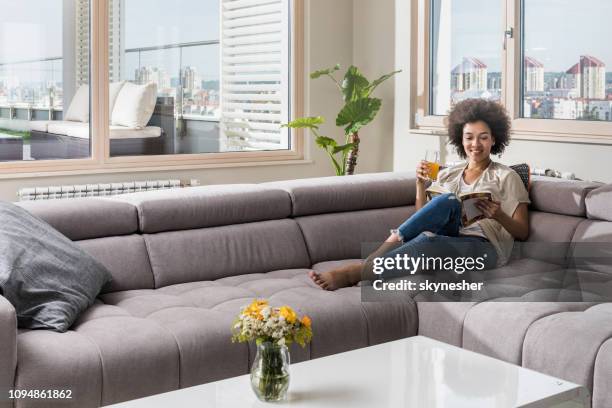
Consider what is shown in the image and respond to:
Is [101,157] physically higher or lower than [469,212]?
higher

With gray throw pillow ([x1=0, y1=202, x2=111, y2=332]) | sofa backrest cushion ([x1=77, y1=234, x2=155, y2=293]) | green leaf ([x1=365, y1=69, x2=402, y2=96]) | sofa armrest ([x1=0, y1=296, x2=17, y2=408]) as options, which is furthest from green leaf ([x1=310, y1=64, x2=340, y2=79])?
sofa armrest ([x1=0, y1=296, x2=17, y2=408])

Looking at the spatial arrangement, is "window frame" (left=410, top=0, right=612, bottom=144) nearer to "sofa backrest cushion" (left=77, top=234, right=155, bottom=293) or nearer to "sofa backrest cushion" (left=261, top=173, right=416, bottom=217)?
"sofa backrest cushion" (left=261, top=173, right=416, bottom=217)

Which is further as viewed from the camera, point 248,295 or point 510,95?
point 510,95

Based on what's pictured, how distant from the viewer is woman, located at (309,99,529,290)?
3643mm

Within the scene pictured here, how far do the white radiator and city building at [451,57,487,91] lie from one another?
6.45ft

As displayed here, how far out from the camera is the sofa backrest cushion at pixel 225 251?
3.55m

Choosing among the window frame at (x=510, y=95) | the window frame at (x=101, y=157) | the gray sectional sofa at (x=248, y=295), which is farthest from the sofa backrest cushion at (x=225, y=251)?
the window frame at (x=101, y=157)

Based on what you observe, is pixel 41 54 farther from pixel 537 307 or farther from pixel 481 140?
pixel 537 307

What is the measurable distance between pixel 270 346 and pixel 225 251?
61.5 inches

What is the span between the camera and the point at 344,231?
4.05 meters

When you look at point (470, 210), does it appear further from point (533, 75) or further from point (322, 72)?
point (322, 72)

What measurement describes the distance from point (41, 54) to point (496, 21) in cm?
283

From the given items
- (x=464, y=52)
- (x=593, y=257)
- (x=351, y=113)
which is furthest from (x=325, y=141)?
(x=593, y=257)

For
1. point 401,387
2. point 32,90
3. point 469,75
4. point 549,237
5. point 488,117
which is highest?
point 469,75
